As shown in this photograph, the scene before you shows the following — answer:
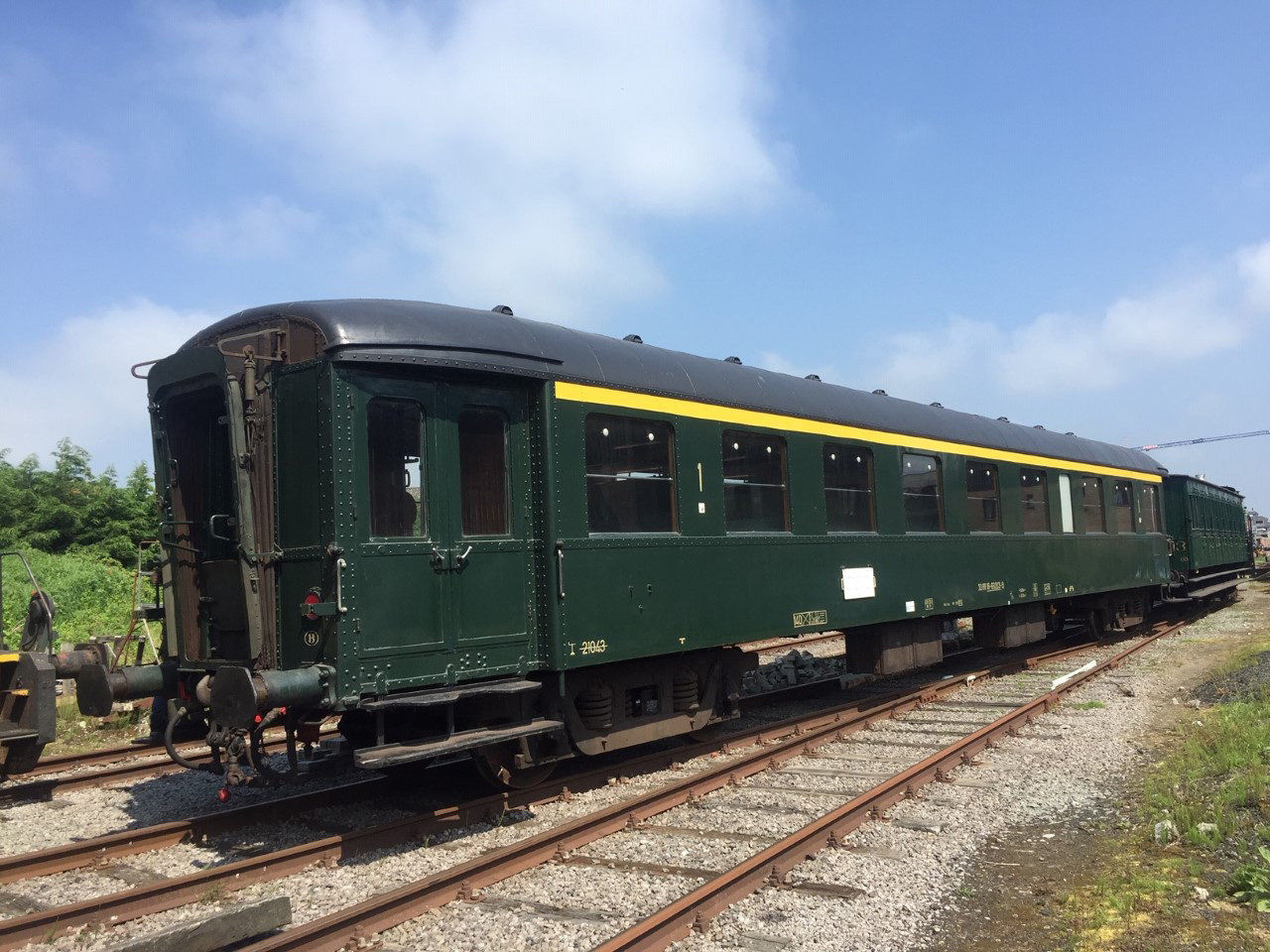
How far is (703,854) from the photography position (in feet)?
20.1

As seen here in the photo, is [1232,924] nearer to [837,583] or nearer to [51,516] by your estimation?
[837,583]

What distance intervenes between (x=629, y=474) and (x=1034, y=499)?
8.58 metres

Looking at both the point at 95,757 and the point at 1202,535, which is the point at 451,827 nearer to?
the point at 95,757

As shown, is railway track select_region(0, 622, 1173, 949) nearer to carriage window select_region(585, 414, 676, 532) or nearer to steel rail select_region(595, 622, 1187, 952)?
steel rail select_region(595, 622, 1187, 952)

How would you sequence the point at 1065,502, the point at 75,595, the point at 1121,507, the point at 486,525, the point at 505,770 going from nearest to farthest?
the point at 486,525, the point at 505,770, the point at 1065,502, the point at 1121,507, the point at 75,595

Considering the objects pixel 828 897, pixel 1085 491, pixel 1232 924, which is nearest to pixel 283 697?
pixel 828 897

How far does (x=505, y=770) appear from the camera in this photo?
24.1ft

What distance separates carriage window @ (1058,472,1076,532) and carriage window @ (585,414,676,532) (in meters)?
9.02

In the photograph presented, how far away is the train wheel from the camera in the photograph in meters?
7.04

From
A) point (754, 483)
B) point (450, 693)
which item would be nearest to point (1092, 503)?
point (754, 483)

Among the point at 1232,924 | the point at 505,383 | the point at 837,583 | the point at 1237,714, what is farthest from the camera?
the point at 837,583

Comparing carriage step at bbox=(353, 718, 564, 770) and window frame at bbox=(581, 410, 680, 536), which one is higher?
window frame at bbox=(581, 410, 680, 536)

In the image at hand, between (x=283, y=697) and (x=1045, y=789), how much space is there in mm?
5534

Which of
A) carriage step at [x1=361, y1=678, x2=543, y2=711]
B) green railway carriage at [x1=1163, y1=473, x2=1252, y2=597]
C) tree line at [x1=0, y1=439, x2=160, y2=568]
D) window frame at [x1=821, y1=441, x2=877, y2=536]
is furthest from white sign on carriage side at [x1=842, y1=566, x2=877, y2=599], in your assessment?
tree line at [x1=0, y1=439, x2=160, y2=568]
